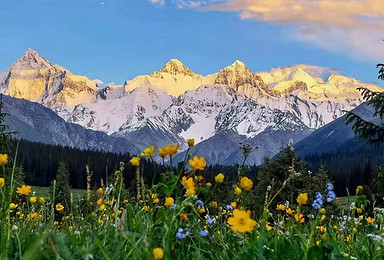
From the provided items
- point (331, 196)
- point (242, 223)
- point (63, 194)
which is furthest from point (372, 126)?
point (242, 223)

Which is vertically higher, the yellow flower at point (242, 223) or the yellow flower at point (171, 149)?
the yellow flower at point (171, 149)

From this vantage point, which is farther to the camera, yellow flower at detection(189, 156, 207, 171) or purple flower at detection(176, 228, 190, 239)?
yellow flower at detection(189, 156, 207, 171)

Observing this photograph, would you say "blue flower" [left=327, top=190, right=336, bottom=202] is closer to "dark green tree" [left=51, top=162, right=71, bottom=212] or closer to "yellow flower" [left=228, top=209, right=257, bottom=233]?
"yellow flower" [left=228, top=209, right=257, bottom=233]

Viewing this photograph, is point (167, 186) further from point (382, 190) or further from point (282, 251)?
point (382, 190)

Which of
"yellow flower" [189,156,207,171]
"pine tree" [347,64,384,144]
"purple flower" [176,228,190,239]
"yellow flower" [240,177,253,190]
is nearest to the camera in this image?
"purple flower" [176,228,190,239]

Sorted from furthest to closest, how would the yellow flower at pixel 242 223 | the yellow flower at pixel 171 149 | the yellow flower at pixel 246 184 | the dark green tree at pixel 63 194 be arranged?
the dark green tree at pixel 63 194 < the yellow flower at pixel 171 149 < the yellow flower at pixel 246 184 < the yellow flower at pixel 242 223

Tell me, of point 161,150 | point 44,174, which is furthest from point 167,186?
point 44,174

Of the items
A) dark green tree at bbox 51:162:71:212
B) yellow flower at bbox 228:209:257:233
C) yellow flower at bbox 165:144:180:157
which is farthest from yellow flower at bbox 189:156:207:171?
yellow flower at bbox 228:209:257:233

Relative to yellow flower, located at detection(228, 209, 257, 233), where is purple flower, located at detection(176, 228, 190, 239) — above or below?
below

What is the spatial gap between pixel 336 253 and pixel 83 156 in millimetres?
171160

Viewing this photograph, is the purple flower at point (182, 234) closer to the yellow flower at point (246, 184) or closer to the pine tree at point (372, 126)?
the yellow flower at point (246, 184)

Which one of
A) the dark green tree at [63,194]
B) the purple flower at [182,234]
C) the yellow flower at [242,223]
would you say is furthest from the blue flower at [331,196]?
the dark green tree at [63,194]

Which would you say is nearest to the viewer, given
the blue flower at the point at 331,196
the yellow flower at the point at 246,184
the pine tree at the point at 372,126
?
the yellow flower at the point at 246,184

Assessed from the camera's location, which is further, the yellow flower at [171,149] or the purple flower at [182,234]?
the yellow flower at [171,149]
